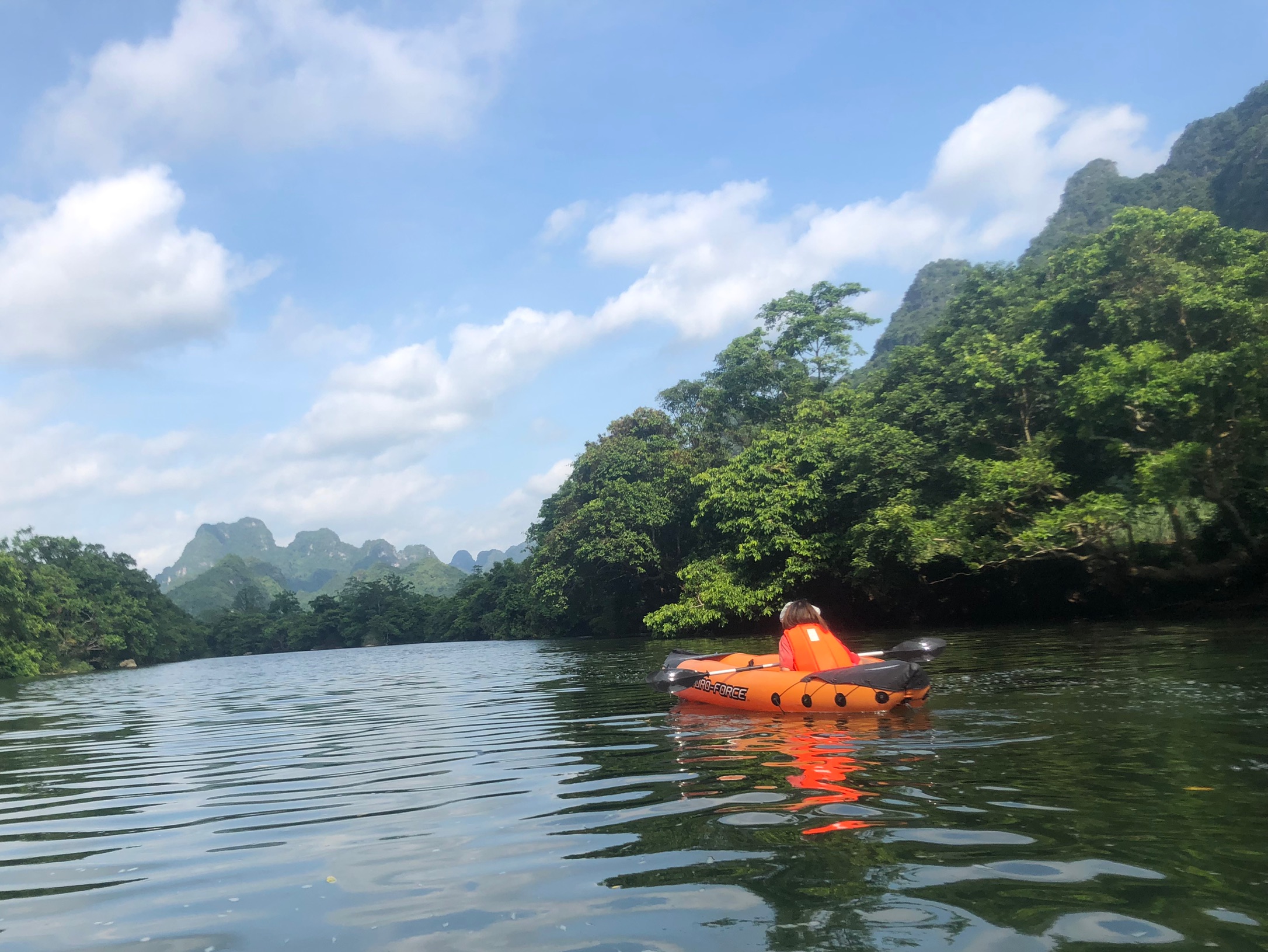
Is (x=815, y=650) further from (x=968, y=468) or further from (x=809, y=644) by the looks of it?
(x=968, y=468)

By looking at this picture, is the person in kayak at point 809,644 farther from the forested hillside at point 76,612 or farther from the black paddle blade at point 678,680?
the forested hillside at point 76,612

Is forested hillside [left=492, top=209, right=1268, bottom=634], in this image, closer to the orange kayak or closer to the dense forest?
the dense forest

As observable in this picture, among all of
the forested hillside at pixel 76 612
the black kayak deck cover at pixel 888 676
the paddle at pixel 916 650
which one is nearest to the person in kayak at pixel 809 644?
the black kayak deck cover at pixel 888 676

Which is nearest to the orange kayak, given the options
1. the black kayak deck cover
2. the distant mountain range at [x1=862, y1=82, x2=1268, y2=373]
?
the black kayak deck cover

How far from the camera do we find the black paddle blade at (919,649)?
31.3 ft

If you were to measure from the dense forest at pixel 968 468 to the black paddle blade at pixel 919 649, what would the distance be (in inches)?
362

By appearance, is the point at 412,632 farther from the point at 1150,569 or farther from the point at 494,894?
the point at 494,894

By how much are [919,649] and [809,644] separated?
180 centimetres

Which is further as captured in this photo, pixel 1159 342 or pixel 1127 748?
→ pixel 1159 342

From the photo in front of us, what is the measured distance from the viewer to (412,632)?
64562mm

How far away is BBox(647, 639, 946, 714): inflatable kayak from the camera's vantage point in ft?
24.8

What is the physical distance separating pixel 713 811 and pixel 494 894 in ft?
4.78

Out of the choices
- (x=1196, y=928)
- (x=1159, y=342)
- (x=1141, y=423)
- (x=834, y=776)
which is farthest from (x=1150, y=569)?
(x=1196, y=928)

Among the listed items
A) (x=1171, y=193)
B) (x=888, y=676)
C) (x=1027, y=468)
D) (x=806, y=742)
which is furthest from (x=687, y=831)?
(x=1171, y=193)
